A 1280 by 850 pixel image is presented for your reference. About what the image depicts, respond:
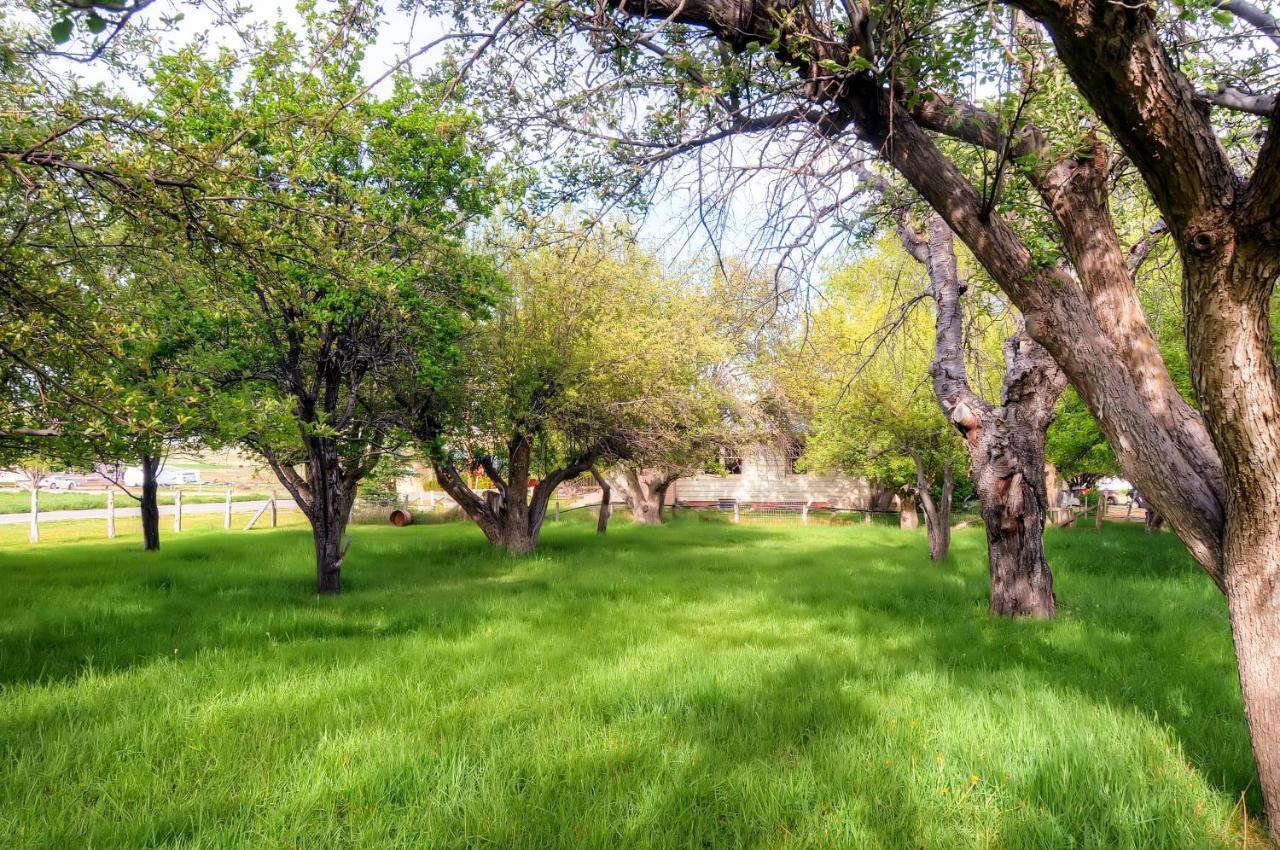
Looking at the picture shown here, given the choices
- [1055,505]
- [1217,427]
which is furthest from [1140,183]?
[1055,505]

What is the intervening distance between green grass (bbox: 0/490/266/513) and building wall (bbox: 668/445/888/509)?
24007mm

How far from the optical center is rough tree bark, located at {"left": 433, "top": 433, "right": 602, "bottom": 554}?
1548 centimetres

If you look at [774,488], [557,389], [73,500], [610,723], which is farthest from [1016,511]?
[73,500]

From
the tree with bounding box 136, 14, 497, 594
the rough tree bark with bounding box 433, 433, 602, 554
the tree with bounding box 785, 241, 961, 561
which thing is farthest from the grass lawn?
the rough tree bark with bounding box 433, 433, 602, 554

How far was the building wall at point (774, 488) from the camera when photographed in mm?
33312

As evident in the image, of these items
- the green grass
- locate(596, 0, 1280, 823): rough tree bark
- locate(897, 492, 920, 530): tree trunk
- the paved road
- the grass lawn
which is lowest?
locate(897, 492, 920, 530): tree trunk

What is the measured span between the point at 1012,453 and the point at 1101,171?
558 centimetres

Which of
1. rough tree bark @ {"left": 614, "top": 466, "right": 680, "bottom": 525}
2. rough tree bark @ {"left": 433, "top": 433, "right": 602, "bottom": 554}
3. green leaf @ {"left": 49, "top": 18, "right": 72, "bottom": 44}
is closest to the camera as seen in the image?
green leaf @ {"left": 49, "top": 18, "right": 72, "bottom": 44}

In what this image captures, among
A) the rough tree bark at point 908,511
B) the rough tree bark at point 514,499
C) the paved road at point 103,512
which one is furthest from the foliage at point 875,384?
the paved road at point 103,512

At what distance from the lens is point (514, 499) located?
52.9 feet

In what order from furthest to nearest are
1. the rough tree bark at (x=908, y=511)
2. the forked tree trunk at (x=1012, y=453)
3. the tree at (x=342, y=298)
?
1. the rough tree bark at (x=908, y=511)
2. the forked tree trunk at (x=1012, y=453)
3. the tree at (x=342, y=298)

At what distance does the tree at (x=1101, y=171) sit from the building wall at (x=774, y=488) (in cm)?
2789

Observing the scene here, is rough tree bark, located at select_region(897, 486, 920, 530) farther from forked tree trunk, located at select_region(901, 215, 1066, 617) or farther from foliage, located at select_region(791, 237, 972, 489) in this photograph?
forked tree trunk, located at select_region(901, 215, 1066, 617)

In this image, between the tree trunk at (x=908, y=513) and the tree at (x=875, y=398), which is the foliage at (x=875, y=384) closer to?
the tree at (x=875, y=398)
